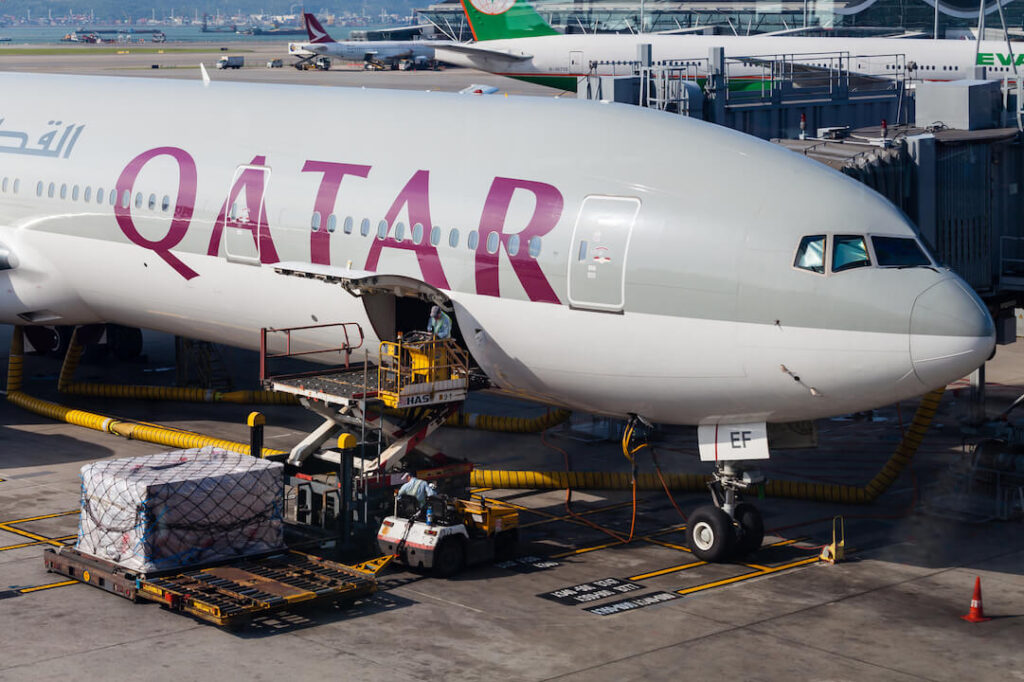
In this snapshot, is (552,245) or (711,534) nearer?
(552,245)

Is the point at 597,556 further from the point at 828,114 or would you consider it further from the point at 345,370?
the point at 828,114

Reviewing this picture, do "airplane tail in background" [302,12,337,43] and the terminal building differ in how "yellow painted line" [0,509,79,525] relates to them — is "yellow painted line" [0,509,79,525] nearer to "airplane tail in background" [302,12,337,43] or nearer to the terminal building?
the terminal building

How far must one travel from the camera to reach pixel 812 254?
19.8 meters

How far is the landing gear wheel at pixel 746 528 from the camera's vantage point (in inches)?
861

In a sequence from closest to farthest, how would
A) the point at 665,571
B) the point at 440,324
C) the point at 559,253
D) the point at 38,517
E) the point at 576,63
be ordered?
the point at 559,253 < the point at 665,571 < the point at 440,324 < the point at 38,517 < the point at 576,63

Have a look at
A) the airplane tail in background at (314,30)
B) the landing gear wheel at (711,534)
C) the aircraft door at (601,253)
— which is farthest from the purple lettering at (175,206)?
the airplane tail in background at (314,30)

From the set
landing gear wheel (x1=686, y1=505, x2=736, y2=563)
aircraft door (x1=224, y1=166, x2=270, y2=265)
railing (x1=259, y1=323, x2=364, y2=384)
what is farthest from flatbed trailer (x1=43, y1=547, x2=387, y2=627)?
aircraft door (x1=224, y1=166, x2=270, y2=265)

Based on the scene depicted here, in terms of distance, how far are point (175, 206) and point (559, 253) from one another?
27.8ft

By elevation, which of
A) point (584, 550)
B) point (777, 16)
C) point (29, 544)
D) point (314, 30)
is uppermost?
point (314, 30)

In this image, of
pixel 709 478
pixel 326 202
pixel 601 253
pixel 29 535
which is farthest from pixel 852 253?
pixel 29 535

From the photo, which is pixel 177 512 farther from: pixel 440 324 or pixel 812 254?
pixel 812 254

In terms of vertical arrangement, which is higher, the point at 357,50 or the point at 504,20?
the point at 357,50

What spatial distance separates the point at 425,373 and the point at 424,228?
223cm

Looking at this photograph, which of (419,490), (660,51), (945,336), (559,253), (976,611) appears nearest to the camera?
(945,336)
